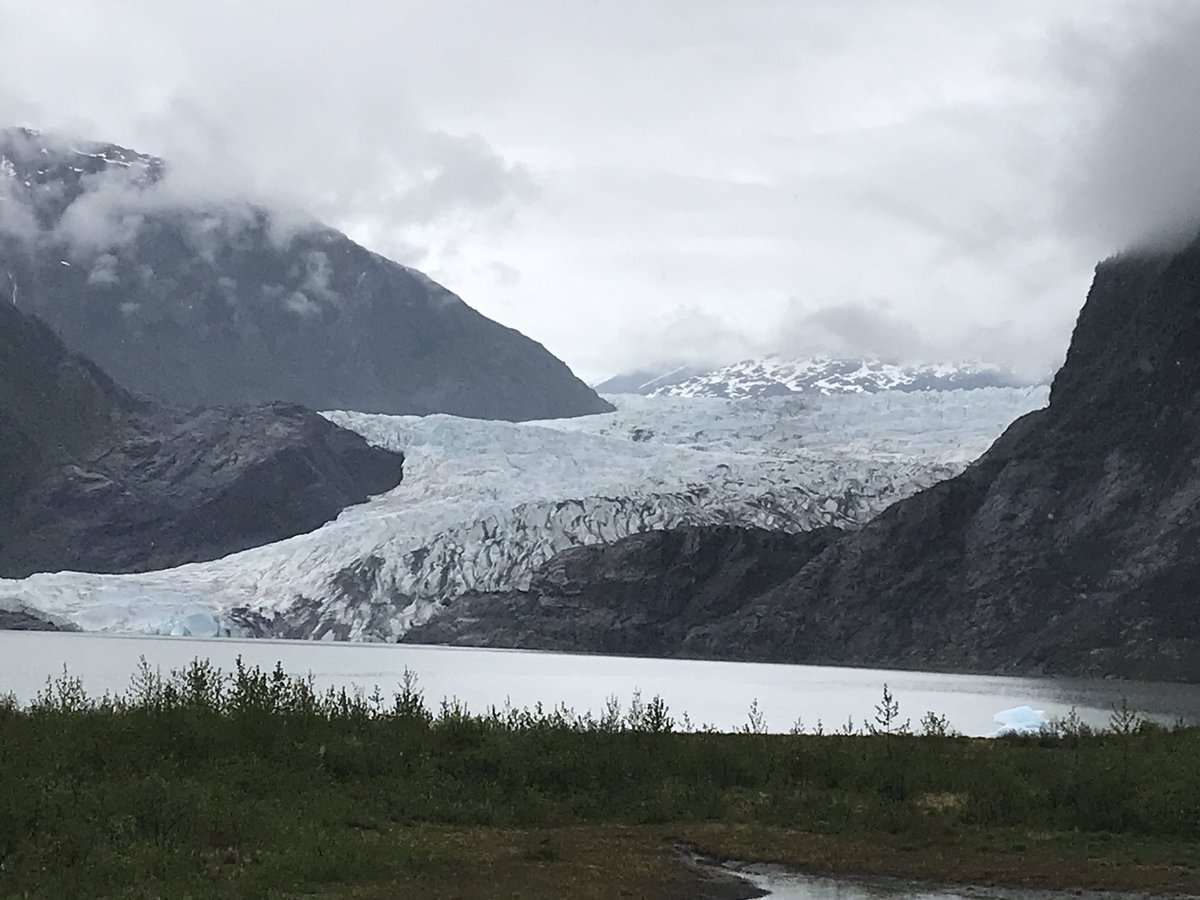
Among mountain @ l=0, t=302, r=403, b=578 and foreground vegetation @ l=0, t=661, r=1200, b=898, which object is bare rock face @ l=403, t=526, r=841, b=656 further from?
foreground vegetation @ l=0, t=661, r=1200, b=898

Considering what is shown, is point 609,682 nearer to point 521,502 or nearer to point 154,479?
point 521,502

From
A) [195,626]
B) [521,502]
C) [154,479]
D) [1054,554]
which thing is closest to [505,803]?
[195,626]

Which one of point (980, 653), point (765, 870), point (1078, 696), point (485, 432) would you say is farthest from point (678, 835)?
point (485, 432)

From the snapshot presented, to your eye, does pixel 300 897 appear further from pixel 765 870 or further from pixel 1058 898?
pixel 1058 898

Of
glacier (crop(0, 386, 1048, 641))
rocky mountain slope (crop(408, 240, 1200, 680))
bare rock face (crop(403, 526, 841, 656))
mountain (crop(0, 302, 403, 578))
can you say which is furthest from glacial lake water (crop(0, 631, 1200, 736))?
mountain (crop(0, 302, 403, 578))

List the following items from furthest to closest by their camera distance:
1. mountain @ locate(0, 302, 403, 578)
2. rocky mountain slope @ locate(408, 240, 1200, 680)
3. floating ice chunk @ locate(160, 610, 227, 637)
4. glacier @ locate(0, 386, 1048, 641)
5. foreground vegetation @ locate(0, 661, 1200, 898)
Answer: mountain @ locate(0, 302, 403, 578) < glacier @ locate(0, 386, 1048, 641) < floating ice chunk @ locate(160, 610, 227, 637) < rocky mountain slope @ locate(408, 240, 1200, 680) < foreground vegetation @ locate(0, 661, 1200, 898)

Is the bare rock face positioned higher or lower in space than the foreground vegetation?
higher
